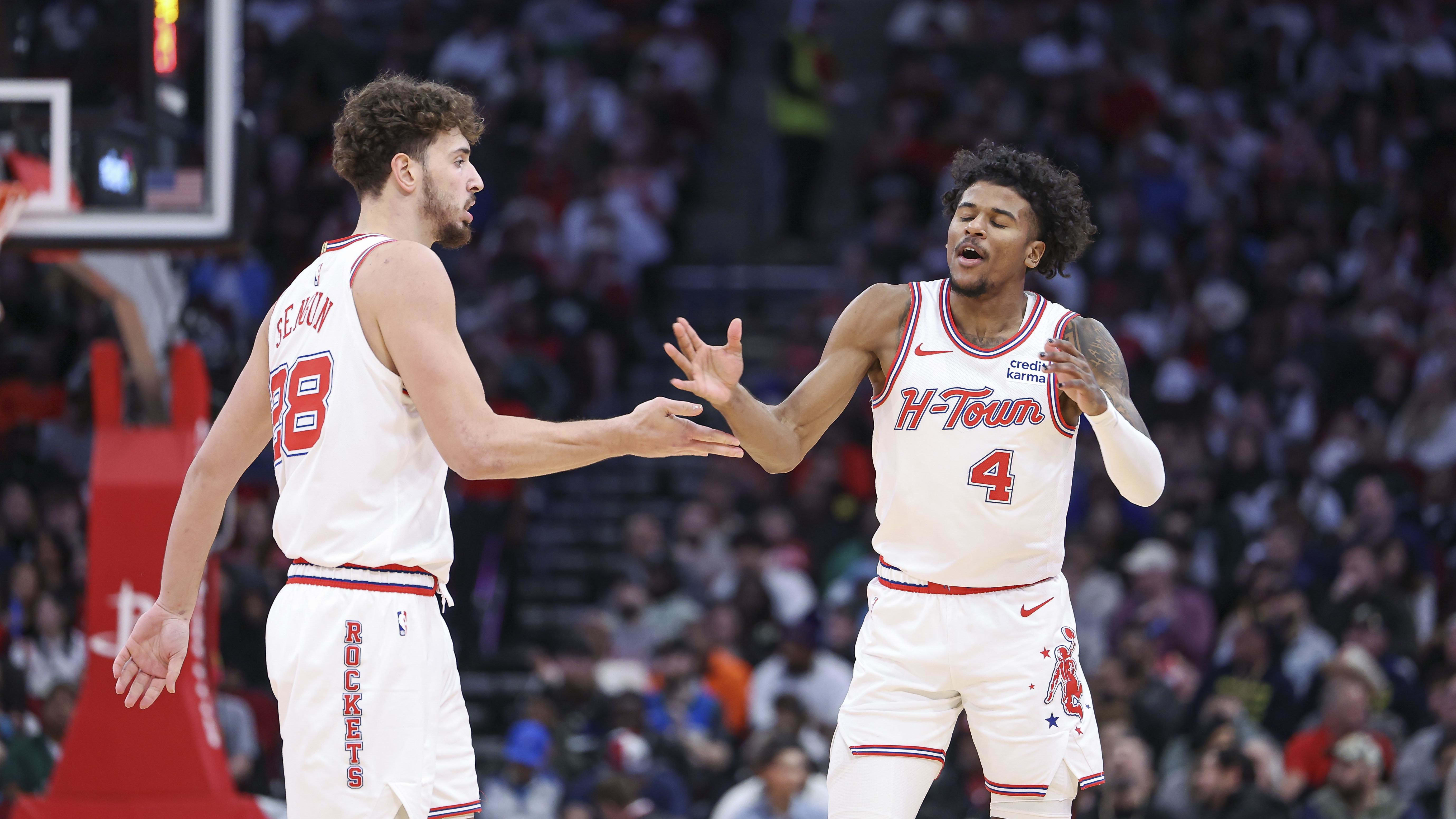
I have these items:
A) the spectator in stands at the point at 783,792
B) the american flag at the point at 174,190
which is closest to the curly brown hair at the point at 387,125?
the american flag at the point at 174,190

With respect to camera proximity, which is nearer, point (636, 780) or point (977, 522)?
point (977, 522)

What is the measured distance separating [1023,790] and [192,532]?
102 inches

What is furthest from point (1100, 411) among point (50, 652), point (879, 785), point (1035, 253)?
point (50, 652)

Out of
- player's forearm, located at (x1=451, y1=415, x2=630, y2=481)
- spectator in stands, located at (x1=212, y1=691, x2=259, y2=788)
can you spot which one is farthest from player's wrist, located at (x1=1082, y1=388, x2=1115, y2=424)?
spectator in stands, located at (x1=212, y1=691, x2=259, y2=788)

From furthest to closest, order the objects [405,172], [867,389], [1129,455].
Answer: [867,389] < [1129,455] < [405,172]

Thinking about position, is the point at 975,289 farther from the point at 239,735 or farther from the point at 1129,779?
the point at 239,735

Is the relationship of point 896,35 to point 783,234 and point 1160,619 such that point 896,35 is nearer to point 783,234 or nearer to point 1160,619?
point 783,234

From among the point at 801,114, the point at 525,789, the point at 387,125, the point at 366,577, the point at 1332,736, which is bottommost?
the point at 525,789

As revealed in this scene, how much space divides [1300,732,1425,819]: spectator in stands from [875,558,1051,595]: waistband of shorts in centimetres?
481

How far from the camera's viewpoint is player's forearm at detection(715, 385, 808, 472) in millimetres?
4855

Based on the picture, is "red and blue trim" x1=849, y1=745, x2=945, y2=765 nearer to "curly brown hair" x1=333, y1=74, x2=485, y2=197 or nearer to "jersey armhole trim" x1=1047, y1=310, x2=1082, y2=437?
"jersey armhole trim" x1=1047, y1=310, x2=1082, y2=437

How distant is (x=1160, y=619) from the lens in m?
10.8

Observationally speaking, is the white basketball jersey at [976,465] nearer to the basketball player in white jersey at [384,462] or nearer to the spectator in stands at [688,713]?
the basketball player in white jersey at [384,462]

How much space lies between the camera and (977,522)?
4.93 m
